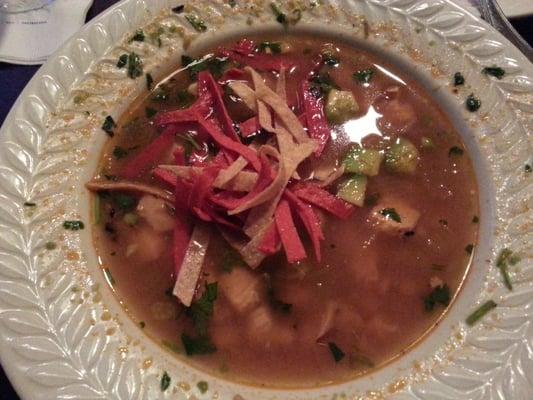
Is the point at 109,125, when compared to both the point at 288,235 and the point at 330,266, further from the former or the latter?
the point at 330,266

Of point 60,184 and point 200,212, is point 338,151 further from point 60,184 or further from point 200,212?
point 60,184

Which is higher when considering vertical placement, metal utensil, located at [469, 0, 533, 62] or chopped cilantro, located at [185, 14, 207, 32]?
chopped cilantro, located at [185, 14, 207, 32]

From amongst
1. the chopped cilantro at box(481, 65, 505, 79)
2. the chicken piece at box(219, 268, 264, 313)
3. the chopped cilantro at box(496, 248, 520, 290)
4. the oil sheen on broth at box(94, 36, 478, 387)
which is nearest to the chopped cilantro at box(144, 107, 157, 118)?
the oil sheen on broth at box(94, 36, 478, 387)

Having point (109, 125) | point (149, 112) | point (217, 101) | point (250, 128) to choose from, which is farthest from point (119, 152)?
point (250, 128)

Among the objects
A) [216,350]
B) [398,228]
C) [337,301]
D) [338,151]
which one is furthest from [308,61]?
[216,350]

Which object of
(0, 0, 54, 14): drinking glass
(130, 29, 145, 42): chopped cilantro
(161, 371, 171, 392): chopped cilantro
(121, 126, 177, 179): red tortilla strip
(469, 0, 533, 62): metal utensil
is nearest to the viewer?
(161, 371, 171, 392): chopped cilantro

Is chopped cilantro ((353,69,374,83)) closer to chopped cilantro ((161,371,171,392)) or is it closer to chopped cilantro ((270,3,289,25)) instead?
chopped cilantro ((270,3,289,25))

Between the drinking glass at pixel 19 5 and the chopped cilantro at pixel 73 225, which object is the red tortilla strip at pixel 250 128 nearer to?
the chopped cilantro at pixel 73 225
